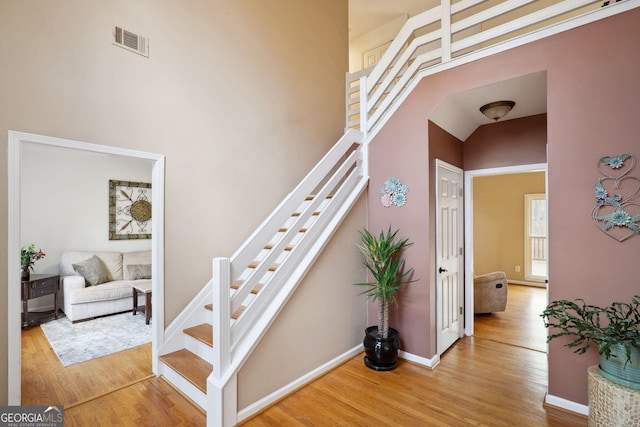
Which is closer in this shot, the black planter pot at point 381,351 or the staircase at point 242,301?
the staircase at point 242,301

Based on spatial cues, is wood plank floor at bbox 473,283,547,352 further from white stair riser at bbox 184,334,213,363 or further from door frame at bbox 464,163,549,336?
white stair riser at bbox 184,334,213,363

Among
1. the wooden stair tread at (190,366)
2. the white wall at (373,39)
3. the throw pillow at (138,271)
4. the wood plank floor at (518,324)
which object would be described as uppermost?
the white wall at (373,39)

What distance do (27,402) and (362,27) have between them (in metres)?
6.80

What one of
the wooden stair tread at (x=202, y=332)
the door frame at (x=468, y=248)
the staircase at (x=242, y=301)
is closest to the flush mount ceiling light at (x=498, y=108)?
the door frame at (x=468, y=248)

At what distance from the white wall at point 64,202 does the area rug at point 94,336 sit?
99 centimetres

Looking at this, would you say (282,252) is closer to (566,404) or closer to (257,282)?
(257,282)

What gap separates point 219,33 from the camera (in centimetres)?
324

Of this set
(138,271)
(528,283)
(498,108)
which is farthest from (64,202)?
(528,283)

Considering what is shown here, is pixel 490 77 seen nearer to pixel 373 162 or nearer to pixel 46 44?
pixel 373 162

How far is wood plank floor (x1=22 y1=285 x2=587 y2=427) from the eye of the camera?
2.21 meters

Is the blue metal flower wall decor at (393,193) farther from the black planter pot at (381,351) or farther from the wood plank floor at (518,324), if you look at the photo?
the wood plank floor at (518,324)

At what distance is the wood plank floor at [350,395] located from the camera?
2209 millimetres

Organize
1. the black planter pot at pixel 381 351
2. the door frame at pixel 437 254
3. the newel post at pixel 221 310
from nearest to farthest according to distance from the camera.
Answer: the newel post at pixel 221 310 → the black planter pot at pixel 381 351 → the door frame at pixel 437 254

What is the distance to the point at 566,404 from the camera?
2.30m
